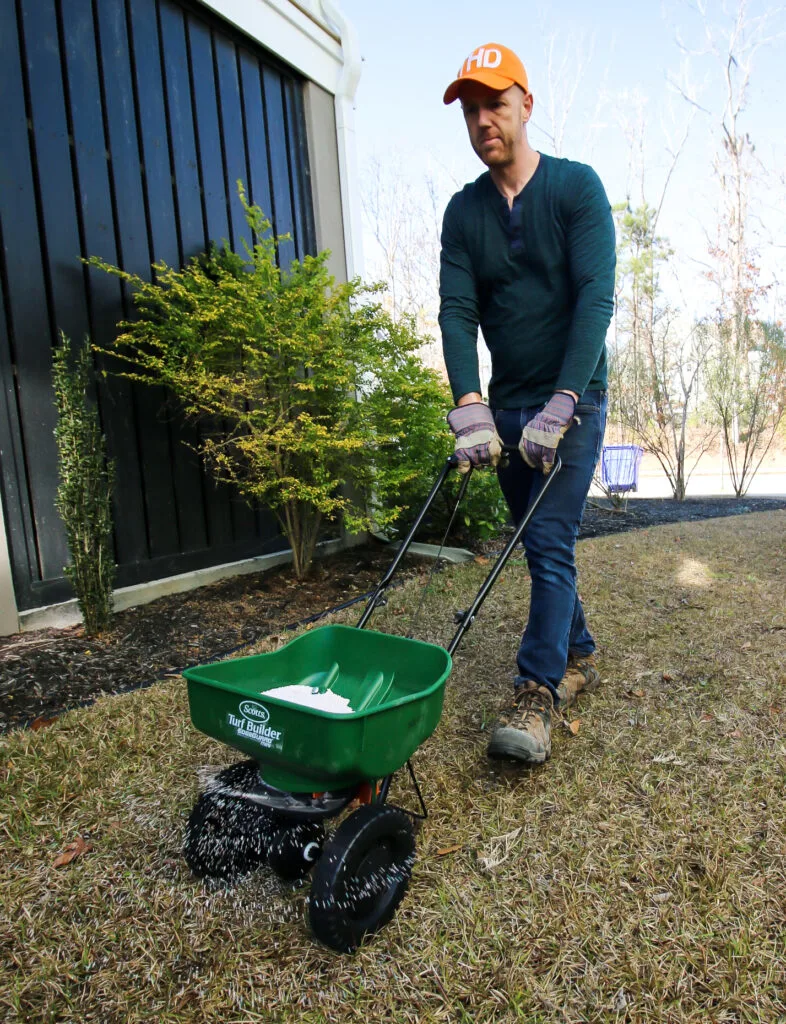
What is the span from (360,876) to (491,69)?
6.45ft

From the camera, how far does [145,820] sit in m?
1.84

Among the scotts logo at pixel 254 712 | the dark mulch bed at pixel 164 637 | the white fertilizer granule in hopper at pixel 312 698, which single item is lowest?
the dark mulch bed at pixel 164 637

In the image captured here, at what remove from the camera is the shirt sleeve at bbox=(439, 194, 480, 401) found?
2.21 metres

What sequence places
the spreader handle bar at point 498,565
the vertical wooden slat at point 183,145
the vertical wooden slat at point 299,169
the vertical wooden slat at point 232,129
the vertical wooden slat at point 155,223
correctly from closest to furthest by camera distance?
the spreader handle bar at point 498,565
the vertical wooden slat at point 155,223
the vertical wooden slat at point 183,145
the vertical wooden slat at point 232,129
the vertical wooden slat at point 299,169

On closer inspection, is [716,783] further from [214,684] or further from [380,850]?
[214,684]

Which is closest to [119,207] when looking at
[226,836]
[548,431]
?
[548,431]

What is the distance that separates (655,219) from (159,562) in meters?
13.5

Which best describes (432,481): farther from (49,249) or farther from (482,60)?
(482,60)

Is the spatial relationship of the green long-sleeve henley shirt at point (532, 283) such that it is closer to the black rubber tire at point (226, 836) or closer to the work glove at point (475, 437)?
the work glove at point (475, 437)

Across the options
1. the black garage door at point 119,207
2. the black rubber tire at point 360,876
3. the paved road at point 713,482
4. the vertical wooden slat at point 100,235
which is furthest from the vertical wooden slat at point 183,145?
the paved road at point 713,482

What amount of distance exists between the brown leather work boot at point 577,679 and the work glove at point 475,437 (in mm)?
865

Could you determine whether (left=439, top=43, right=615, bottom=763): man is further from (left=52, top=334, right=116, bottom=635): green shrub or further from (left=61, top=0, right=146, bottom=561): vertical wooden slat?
(left=61, top=0, right=146, bottom=561): vertical wooden slat

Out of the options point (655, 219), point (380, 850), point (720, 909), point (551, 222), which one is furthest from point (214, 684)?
point (655, 219)

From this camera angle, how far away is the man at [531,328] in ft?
6.40
